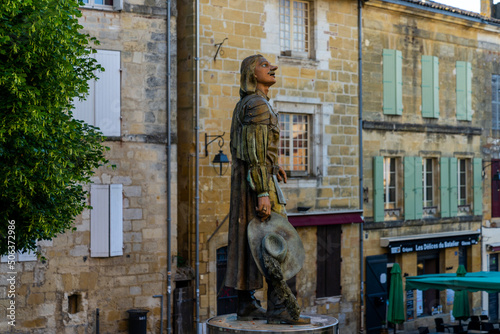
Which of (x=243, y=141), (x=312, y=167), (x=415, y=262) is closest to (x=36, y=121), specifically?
(x=243, y=141)

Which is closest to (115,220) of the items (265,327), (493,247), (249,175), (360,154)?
(360,154)

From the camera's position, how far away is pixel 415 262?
932 inches

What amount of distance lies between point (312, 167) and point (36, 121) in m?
11.1

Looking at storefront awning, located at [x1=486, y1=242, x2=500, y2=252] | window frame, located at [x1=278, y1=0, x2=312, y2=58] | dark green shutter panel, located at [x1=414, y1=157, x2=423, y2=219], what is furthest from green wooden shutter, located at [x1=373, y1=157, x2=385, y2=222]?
storefront awning, located at [x1=486, y1=242, x2=500, y2=252]

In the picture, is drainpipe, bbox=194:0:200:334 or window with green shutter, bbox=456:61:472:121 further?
window with green shutter, bbox=456:61:472:121

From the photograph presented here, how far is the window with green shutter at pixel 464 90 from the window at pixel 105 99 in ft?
40.6

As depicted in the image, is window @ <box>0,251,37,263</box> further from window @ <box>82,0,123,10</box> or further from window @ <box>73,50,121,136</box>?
window @ <box>82,0,123,10</box>

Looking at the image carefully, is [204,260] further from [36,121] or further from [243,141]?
[243,141]

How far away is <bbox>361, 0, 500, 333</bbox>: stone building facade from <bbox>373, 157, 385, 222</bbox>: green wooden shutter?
3cm

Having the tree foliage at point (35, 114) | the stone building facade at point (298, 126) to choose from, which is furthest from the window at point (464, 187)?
the tree foliage at point (35, 114)

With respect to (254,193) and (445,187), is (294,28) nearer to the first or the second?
(445,187)

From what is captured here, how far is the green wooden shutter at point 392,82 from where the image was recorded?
74.0 feet

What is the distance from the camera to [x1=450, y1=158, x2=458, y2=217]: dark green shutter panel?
972 inches

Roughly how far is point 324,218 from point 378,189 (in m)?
2.54
